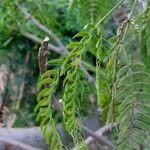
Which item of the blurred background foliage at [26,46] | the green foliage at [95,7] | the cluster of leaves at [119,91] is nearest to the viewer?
the cluster of leaves at [119,91]

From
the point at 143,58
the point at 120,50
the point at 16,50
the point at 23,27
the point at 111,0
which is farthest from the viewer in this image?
the point at 16,50

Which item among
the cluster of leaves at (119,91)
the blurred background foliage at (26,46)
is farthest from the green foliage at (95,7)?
the blurred background foliage at (26,46)

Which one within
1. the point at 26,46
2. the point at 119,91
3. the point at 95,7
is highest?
the point at 26,46

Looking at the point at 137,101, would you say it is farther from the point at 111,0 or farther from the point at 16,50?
the point at 16,50

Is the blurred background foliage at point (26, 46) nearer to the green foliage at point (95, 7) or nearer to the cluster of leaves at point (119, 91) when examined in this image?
the green foliage at point (95, 7)

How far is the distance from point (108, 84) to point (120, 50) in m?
0.04

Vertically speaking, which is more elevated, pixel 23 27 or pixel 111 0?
pixel 23 27

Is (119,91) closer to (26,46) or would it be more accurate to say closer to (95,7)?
(95,7)

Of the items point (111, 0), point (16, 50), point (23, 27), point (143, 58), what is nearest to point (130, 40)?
point (143, 58)

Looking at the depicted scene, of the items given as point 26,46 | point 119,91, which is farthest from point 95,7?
point 26,46

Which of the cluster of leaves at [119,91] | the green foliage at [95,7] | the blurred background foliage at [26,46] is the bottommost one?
the cluster of leaves at [119,91]

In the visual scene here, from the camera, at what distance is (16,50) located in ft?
6.68

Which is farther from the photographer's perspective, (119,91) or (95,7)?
(95,7)

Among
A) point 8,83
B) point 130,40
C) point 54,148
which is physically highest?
point 8,83
